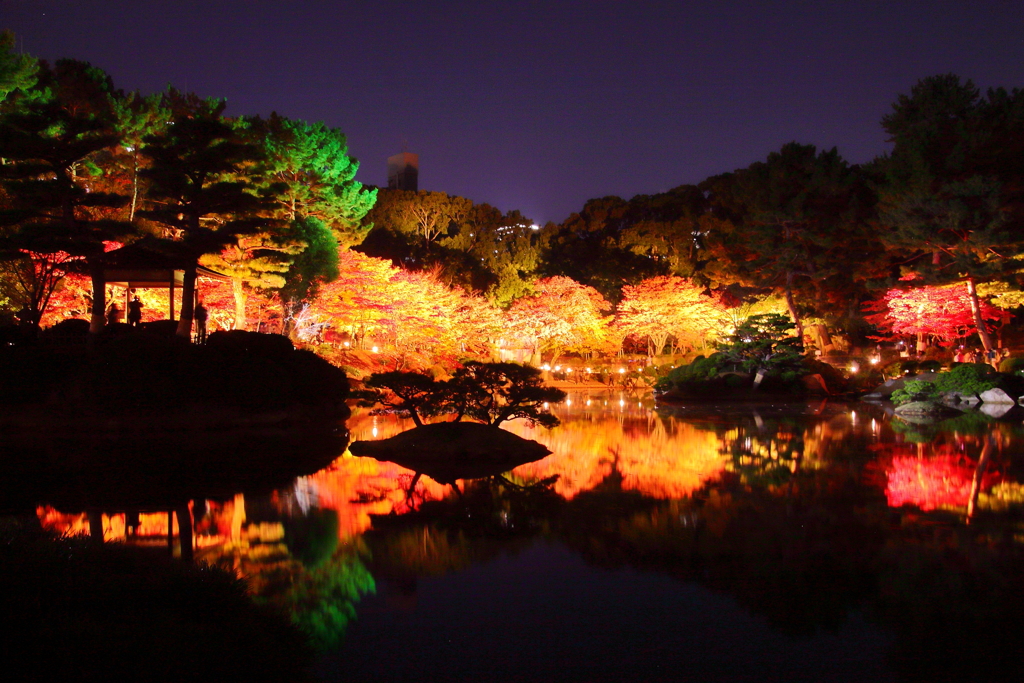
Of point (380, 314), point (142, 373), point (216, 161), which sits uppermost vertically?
point (216, 161)

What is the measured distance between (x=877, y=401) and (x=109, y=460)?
71.4 feet

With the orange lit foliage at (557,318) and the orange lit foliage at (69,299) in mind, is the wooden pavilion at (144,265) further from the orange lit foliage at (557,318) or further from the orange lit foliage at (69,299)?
the orange lit foliage at (557,318)

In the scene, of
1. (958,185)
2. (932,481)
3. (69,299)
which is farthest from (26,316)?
(958,185)

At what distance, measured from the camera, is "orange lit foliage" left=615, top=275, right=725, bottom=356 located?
30.8 m

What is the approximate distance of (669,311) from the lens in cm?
3100

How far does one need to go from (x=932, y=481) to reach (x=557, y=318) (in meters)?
21.7

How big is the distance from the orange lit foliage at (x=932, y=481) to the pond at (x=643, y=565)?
0.06 meters

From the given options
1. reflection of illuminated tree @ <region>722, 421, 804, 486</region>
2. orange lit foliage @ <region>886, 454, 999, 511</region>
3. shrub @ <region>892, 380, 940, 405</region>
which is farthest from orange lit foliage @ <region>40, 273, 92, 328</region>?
shrub @ <region>892, 380, 940, 405</region>

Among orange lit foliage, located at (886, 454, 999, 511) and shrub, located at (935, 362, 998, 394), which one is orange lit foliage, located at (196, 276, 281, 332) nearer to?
orange lit foliage, located at (886, 454, 999, 511)

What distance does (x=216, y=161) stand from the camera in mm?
15992

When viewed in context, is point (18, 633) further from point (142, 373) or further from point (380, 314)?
point (380, 314)

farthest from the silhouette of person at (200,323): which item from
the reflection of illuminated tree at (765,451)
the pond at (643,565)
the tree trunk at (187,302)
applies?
the reflection of illuminated tree at (765,451)

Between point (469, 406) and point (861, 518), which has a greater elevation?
point (469, 406)

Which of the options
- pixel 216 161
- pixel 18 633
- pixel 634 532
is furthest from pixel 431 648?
pixel 216 161
